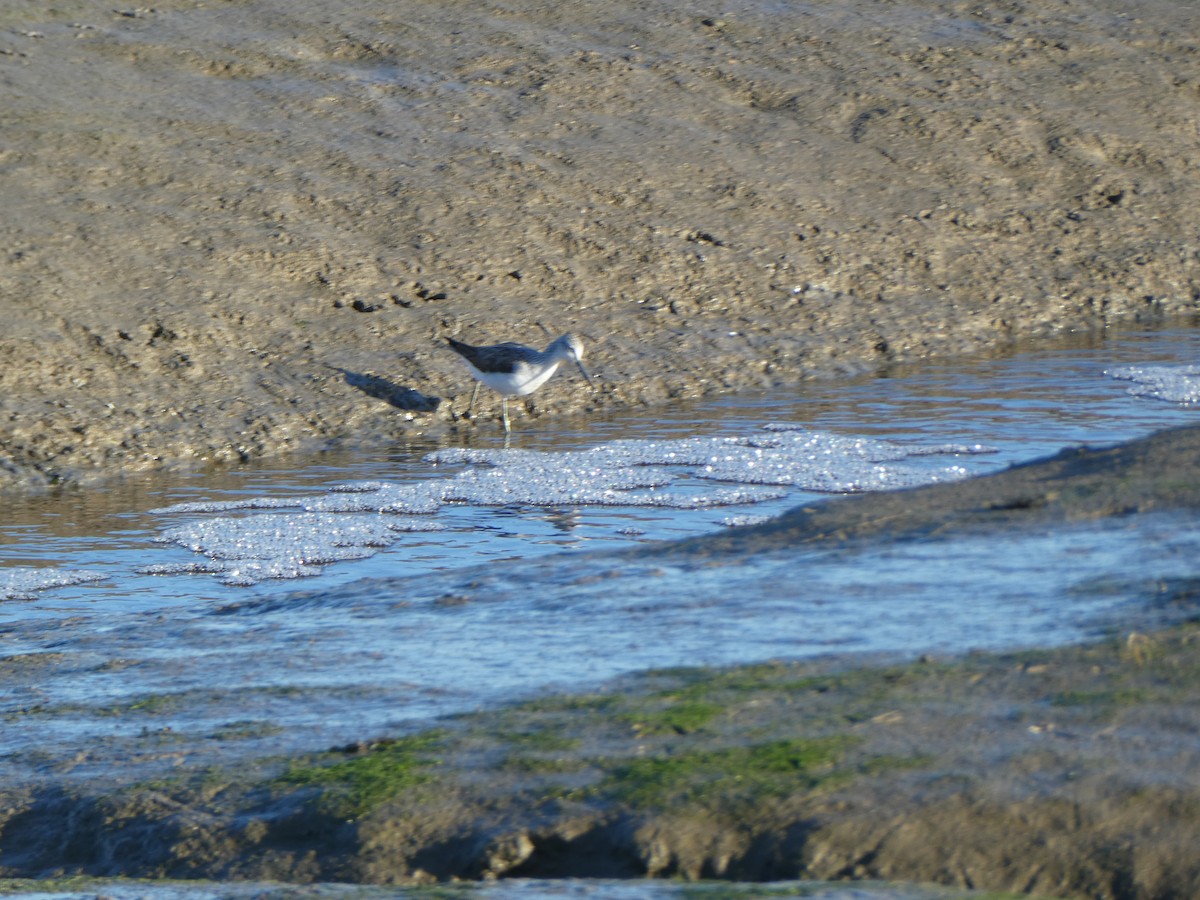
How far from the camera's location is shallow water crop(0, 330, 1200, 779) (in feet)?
14.8

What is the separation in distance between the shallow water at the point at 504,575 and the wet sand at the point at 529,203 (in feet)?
2.75

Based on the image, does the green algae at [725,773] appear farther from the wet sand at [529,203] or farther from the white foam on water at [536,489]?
the wet sand at [529,203]

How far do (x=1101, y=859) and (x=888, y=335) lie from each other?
8.26 metres

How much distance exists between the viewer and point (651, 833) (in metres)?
3.47

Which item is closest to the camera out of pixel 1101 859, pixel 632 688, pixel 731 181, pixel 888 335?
pixel 1101 859

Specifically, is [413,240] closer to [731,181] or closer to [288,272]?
[288,272]

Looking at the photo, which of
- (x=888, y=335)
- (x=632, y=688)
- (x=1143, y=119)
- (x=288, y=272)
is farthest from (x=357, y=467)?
(x=1143, y=119)

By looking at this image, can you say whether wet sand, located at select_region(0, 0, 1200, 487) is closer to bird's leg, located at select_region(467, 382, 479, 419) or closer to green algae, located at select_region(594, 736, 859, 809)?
bird's leg, located at select_region(467, 382, 479, 419)

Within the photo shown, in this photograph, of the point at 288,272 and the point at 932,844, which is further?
the point at 288,272

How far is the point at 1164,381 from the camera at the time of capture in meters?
10.0

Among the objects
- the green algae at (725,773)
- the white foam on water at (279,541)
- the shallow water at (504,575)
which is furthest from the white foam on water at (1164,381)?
the green algae at (725,773)

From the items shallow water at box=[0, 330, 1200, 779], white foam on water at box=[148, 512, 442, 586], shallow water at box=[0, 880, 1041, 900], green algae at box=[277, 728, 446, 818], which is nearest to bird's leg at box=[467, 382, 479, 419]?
shallow water at box=[0, 330, 1200, 779]

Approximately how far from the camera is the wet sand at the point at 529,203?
9.70m

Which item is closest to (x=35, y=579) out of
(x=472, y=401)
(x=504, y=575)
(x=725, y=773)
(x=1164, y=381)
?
(x=504, y=575)
